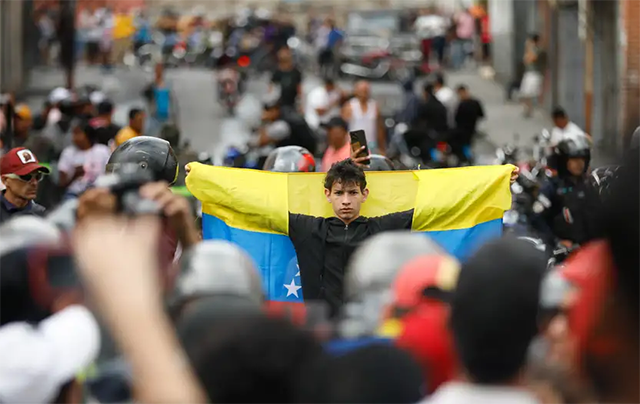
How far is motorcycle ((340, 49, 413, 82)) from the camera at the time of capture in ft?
114

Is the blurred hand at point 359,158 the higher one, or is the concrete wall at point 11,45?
the blurred hand at point 359,158

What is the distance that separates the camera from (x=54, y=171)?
50.1 ft

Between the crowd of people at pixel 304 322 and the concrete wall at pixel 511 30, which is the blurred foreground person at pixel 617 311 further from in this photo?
Answer: the concrete wall at pixel 511 30

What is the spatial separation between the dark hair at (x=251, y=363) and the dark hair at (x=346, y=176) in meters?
4.39

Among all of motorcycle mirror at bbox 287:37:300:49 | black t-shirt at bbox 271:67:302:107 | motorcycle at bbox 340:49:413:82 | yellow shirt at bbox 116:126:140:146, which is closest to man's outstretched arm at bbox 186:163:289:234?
yellow shirt at bbox 116:126:140:146

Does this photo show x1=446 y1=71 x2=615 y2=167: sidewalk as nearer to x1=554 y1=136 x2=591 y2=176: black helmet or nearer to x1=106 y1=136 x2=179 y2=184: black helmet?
x1=554 y1=136 x2=591 y2=176: black helmet

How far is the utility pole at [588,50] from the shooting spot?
84.2 feet

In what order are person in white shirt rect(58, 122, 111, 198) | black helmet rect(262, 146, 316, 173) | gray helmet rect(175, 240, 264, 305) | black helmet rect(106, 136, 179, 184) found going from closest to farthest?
gray helmet rect(175, 240, 264, 305), black helmet rect(106, 136, 179, 184), black helmet rect(262, 146, 316, 173), person in white shirt rect(58, 122, 111, 198)

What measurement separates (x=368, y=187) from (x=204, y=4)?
51540 mm

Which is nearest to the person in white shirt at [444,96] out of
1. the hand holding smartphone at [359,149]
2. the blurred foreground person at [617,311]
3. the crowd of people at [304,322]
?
the hand holding smartphone at [359,149]

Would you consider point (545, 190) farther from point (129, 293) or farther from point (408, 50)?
point (408, 50)

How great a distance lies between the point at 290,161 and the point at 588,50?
1707cm

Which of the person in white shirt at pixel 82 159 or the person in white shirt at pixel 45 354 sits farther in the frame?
Answer: the person in white shirt at pixel 82 159

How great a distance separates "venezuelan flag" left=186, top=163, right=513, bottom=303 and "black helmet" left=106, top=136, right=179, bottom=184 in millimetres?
958
